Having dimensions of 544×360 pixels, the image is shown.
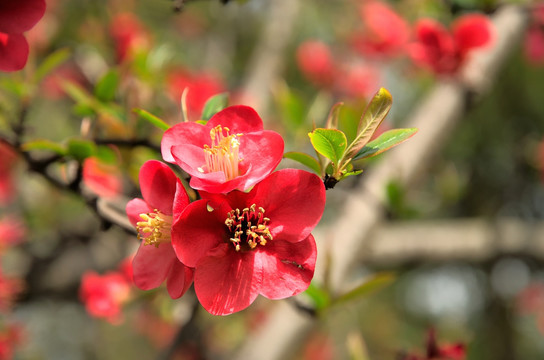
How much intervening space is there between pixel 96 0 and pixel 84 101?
1564mm

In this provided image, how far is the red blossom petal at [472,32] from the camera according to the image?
68cm

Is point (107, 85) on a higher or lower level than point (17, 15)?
lower

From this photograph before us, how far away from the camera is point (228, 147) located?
0.33 m

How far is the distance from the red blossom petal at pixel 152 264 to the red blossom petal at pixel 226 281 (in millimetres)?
40

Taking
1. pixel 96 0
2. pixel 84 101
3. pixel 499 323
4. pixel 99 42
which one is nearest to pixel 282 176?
pixel 84 101

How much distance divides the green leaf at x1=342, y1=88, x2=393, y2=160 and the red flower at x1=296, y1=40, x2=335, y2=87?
154 centimetres

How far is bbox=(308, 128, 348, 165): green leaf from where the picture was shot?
1.01ft

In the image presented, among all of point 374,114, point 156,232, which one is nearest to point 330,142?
point 374,114

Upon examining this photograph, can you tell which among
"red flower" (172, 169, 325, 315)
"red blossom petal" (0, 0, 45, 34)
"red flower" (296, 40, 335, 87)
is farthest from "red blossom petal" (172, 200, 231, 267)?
"red flower" (296, 40, 335, 87)

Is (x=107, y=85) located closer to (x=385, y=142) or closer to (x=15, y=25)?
(x=15, y=25)

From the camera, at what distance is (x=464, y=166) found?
2117 mm

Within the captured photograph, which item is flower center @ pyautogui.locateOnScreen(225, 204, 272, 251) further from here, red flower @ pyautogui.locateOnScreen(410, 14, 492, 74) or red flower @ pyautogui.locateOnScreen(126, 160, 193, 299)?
red flower @ pyautogui.locateOnScreen(410, 14, 492, 74)

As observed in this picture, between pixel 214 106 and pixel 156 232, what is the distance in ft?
0.49

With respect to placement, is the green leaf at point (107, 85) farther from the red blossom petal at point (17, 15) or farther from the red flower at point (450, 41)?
the red flower at point (450, 41)
